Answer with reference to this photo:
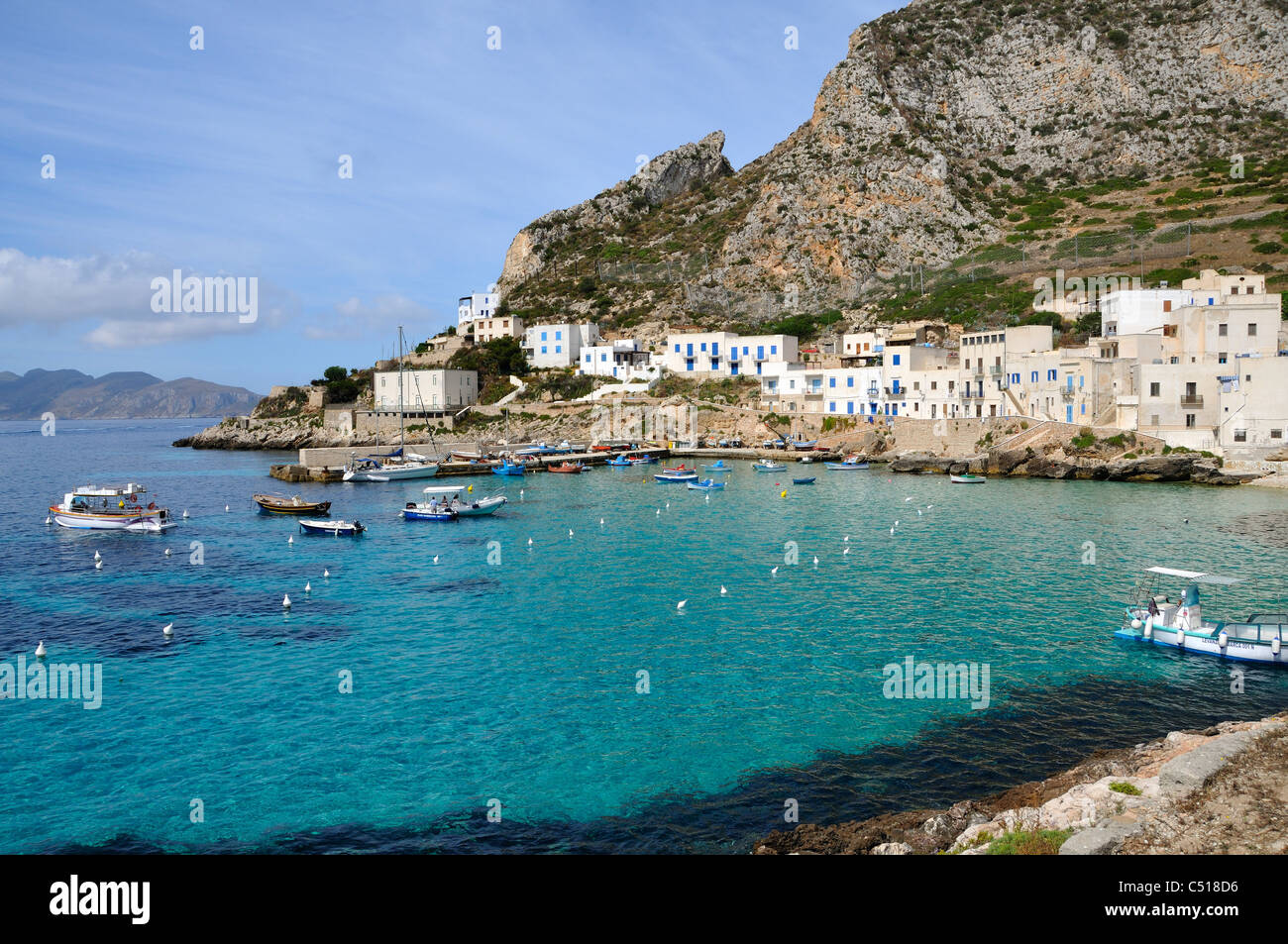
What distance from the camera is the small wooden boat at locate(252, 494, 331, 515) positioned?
4822cm

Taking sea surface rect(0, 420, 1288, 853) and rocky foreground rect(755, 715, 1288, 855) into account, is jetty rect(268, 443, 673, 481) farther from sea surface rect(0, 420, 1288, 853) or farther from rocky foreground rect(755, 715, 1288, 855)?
rocky foreground rect(755, 715, 1288, 855)

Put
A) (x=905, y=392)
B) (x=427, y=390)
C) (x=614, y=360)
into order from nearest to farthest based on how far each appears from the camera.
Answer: (x=905, y=392), (x=427, y=390), (x=614, y=360)

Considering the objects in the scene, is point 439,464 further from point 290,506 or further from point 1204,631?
point 1204,631

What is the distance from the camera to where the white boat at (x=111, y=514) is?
4450cm

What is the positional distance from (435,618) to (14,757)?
1195 centimetres

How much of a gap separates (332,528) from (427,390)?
57939 mm

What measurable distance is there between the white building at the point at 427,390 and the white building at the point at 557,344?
30.0 feet

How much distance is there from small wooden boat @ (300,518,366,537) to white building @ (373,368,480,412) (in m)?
54.7

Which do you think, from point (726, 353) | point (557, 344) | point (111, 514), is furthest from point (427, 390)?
point (111, 514)

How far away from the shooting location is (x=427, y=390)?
98.7 metres

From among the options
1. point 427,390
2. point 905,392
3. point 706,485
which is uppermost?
point 427,390

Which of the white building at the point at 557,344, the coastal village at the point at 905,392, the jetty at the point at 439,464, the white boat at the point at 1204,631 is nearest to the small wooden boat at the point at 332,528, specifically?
the jetty at the point at 439,464

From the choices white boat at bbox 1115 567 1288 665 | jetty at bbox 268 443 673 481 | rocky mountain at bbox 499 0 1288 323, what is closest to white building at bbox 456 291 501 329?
rocky mountain at bbox 499 0 1288 323

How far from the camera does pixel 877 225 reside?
118062 mm
